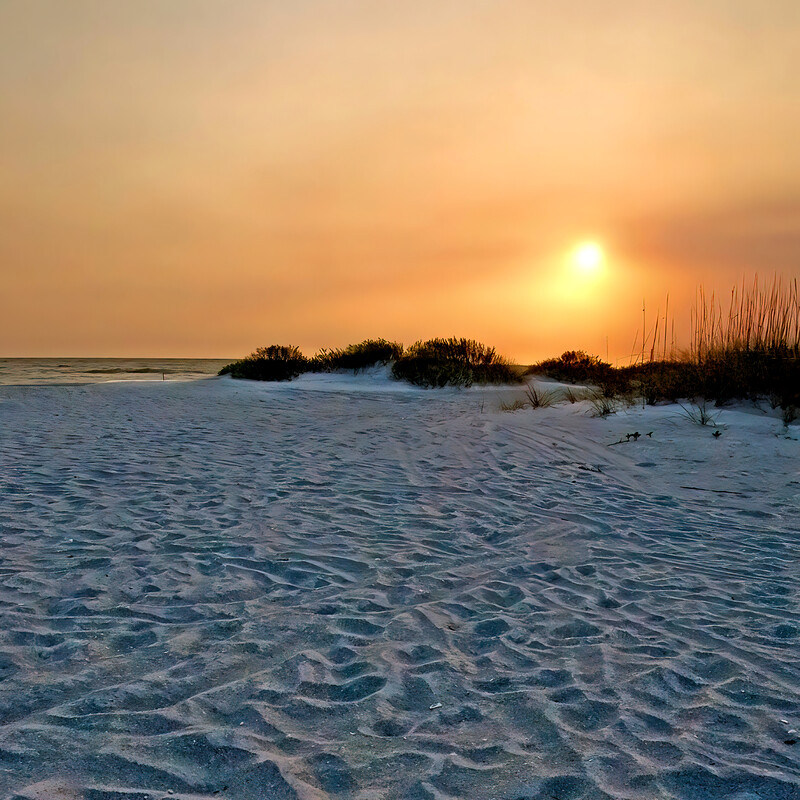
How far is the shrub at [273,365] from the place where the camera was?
21.7m

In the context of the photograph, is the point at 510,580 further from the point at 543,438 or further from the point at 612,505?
the point at 543,438

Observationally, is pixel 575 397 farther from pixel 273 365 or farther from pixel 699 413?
pixel 273 365

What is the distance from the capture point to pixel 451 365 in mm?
18500

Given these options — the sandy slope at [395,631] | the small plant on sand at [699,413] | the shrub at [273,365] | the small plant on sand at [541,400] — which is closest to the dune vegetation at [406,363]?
the shrub at [273,365]

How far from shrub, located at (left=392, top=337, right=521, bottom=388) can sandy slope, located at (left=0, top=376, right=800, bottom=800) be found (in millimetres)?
10295

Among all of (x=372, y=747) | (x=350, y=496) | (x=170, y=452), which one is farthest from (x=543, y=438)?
(x=372, y=747)

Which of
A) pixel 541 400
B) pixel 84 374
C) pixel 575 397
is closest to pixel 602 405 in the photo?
pixel 575 397

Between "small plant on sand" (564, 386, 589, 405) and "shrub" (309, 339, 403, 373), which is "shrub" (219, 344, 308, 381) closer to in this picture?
"shrub" (309, 339, 403, 373)

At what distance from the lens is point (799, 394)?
32.4ft

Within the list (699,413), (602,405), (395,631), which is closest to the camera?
(395,631)

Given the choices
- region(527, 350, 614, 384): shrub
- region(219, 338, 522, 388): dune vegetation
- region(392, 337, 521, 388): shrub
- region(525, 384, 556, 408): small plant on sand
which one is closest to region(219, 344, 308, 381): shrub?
region(219, 338, 522, 388): dune vegetation

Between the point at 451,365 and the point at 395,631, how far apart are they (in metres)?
15.2

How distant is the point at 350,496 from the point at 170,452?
3.27 metres

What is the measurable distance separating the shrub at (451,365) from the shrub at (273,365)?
12.6 feet
